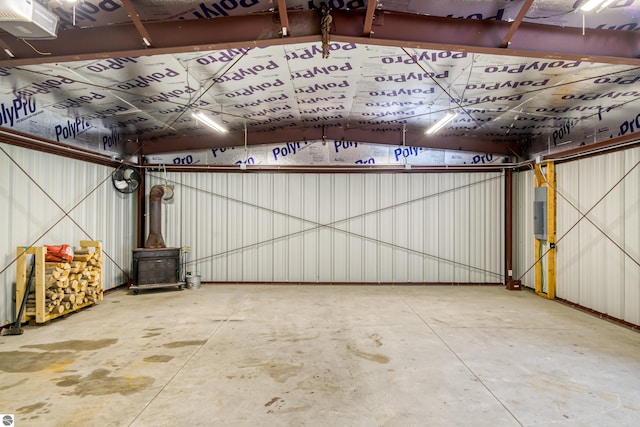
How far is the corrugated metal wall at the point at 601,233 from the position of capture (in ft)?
17.6

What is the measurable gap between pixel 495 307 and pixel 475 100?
156 inches

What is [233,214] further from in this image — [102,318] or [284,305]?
[102,318]

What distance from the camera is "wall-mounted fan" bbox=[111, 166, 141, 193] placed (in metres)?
7.97

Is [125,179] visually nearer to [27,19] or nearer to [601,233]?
[27,19]

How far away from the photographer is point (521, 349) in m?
4.48

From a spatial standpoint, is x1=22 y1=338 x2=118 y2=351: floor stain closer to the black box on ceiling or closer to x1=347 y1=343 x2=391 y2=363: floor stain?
x1=347 y1=343 x2=391 y2=363: floor stain

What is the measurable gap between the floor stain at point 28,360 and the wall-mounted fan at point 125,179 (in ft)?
14.7

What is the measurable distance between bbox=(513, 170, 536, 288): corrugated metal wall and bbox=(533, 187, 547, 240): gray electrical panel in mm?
446

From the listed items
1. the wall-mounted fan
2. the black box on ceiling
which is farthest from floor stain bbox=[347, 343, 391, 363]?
the wall-mounted fan

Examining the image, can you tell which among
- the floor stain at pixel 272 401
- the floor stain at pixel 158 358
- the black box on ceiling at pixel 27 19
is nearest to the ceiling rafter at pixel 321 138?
the black box on ceiling at pixel 27 19

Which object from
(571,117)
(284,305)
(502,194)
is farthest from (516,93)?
(284,305)

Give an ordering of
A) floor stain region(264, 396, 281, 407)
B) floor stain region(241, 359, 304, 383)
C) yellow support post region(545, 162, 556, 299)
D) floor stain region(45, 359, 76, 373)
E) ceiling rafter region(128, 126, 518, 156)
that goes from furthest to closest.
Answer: ceiling rafter region(128, 126, 518, 156) < yellow support post region(545, 162, 556, 299) < floor stain region(45, 359, 76, 373) < floor stain region(241, 359, 304, 383) < floor stain region(264, 396, 281, 407)

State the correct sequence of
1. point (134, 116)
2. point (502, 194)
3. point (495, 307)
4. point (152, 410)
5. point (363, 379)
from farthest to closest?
point (502, 194) → point (134, 116) → point (495, 307) → point (363, 379) → point (152, 410)

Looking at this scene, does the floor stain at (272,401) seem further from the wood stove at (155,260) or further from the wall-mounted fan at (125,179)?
the wall-mounted fan at (125,179)
